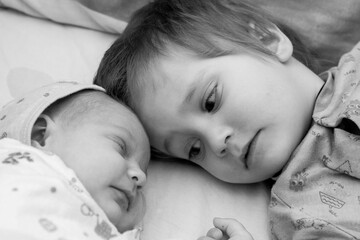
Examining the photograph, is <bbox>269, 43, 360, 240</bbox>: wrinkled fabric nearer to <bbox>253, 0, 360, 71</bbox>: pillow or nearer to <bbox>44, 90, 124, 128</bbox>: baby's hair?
<bbox>253, 0, 360, 71</bbox>: pillow

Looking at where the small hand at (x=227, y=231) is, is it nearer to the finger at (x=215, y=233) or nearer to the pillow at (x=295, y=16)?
the finger at (x=215, y=233)

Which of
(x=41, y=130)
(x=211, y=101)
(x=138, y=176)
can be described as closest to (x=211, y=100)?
(x=211, y=101)

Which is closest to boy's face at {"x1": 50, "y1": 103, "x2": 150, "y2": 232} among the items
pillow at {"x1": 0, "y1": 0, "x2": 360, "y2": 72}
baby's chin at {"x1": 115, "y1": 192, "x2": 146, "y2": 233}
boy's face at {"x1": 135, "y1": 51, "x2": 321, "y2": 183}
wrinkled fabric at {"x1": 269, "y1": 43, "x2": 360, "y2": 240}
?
baby's chin at {"x1": 115, "y1": 192, "x2": 146, "y2": 233}

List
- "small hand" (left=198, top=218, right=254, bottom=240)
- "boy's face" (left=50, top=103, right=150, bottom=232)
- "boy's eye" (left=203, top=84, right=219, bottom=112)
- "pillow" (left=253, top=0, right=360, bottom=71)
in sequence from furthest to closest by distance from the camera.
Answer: "pillow" (left=253, top=0, right=360, bottom=71) → "boy's eye" (left=203, top=84, right=219, bottom=112) → "small hand" (left=198, top=218, right=254, bottom=240) → "boy's face" (left=50, top=103, right=150, bottom=232)

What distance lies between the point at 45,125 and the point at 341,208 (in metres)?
0.62

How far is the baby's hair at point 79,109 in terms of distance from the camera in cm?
111

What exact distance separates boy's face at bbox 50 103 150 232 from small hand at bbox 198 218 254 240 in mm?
156

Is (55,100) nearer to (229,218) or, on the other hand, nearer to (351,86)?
(229,218)

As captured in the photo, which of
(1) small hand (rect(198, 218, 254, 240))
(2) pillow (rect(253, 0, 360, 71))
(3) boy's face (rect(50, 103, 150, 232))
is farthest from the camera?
(2) pillow (rect(253, 0, 360, 71))

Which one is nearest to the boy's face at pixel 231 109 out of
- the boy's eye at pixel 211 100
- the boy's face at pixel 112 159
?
the boy's eye at pixel 211 100

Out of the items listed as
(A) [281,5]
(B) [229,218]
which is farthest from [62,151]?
(A) [281,5]

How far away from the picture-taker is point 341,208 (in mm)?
1150

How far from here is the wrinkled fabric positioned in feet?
3.75

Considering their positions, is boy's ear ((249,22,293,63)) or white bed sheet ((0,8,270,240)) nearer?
white bed sheet ((0,8,270,240))
